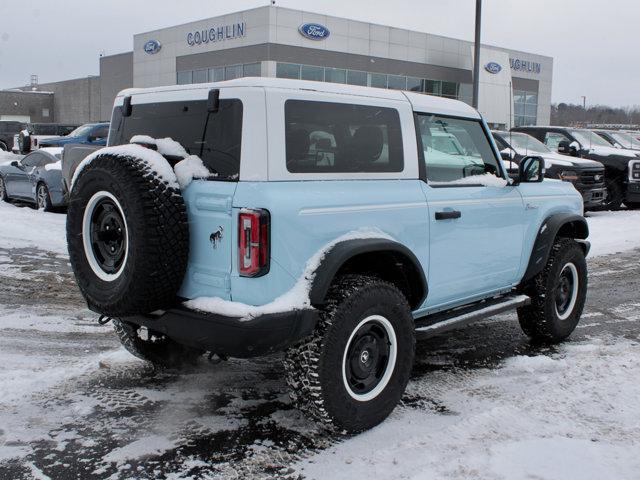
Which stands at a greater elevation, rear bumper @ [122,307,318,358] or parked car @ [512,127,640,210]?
parked car @ [512,127,640,210]

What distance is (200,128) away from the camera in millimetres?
3879

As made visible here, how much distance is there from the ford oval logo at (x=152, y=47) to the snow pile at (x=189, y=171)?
1683 inches

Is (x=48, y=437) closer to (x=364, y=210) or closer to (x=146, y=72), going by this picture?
(x=364, y=210)

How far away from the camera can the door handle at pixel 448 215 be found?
4.44 meters

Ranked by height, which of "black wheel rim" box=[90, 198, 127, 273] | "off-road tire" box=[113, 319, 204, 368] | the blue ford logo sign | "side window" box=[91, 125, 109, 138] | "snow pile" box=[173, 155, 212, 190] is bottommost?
"off-road tire" box=[113, 319, 204, 368]

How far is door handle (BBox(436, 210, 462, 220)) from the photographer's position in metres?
4.44

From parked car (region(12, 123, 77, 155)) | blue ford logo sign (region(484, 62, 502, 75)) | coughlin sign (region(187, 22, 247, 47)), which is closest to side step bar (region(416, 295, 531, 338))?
parked car (region(12, 123, 77, 155))

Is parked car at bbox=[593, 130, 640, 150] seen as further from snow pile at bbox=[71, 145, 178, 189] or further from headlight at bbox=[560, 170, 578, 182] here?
snow pile at bbox=[71, 145, 178, 189]

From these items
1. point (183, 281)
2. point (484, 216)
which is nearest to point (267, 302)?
point (183, 281)

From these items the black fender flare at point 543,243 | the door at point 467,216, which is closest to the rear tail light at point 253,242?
the door at point 467,216

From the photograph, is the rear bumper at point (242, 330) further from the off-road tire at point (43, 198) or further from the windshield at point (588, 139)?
the windshield at point (588, 139)

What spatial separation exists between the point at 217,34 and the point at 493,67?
18.0 meters

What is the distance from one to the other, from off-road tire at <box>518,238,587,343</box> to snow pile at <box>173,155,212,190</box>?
3.21 m

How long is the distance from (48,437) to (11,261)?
5.79 m
